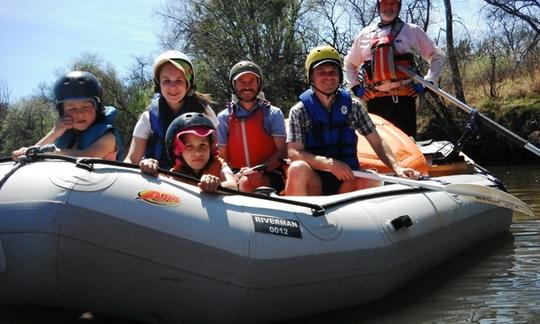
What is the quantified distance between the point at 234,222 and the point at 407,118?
3.42m

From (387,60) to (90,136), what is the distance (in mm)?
2875

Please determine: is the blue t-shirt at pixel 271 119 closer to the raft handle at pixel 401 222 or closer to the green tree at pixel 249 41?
the raft handle at pixel 401 222

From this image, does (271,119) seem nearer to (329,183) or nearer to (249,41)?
(329,183)

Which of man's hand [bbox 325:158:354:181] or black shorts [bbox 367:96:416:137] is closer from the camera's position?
man's hand [bbox 325:158:354:181]

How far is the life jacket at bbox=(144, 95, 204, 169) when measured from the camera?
3.92 metres

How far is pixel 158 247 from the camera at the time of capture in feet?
8.80

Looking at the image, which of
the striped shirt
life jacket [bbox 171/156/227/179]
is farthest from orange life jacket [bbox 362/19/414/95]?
life jacket [bbox 171/156/227/179]

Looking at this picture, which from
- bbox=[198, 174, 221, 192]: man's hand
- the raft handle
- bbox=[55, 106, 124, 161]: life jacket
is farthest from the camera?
bbox=[55, 106, 124, 161]: life jacket

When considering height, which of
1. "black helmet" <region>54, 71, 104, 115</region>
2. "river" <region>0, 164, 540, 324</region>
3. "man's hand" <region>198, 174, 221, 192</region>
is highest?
"black helmet" <region>54, 71, 104, 115</region>

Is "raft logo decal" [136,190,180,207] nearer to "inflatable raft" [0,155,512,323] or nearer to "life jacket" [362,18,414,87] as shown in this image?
"inflatable raft" [0,155,512,323]

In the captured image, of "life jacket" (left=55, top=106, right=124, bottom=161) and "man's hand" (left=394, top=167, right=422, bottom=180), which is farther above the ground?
"life jacket" (left=55, top=106, right=124, bottom=161)

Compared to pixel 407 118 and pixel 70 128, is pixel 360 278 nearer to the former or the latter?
pixel 70 128

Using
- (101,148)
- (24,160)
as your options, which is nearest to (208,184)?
(24,160)

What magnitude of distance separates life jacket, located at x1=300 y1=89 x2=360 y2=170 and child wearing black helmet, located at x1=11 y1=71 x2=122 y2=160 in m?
1.33
